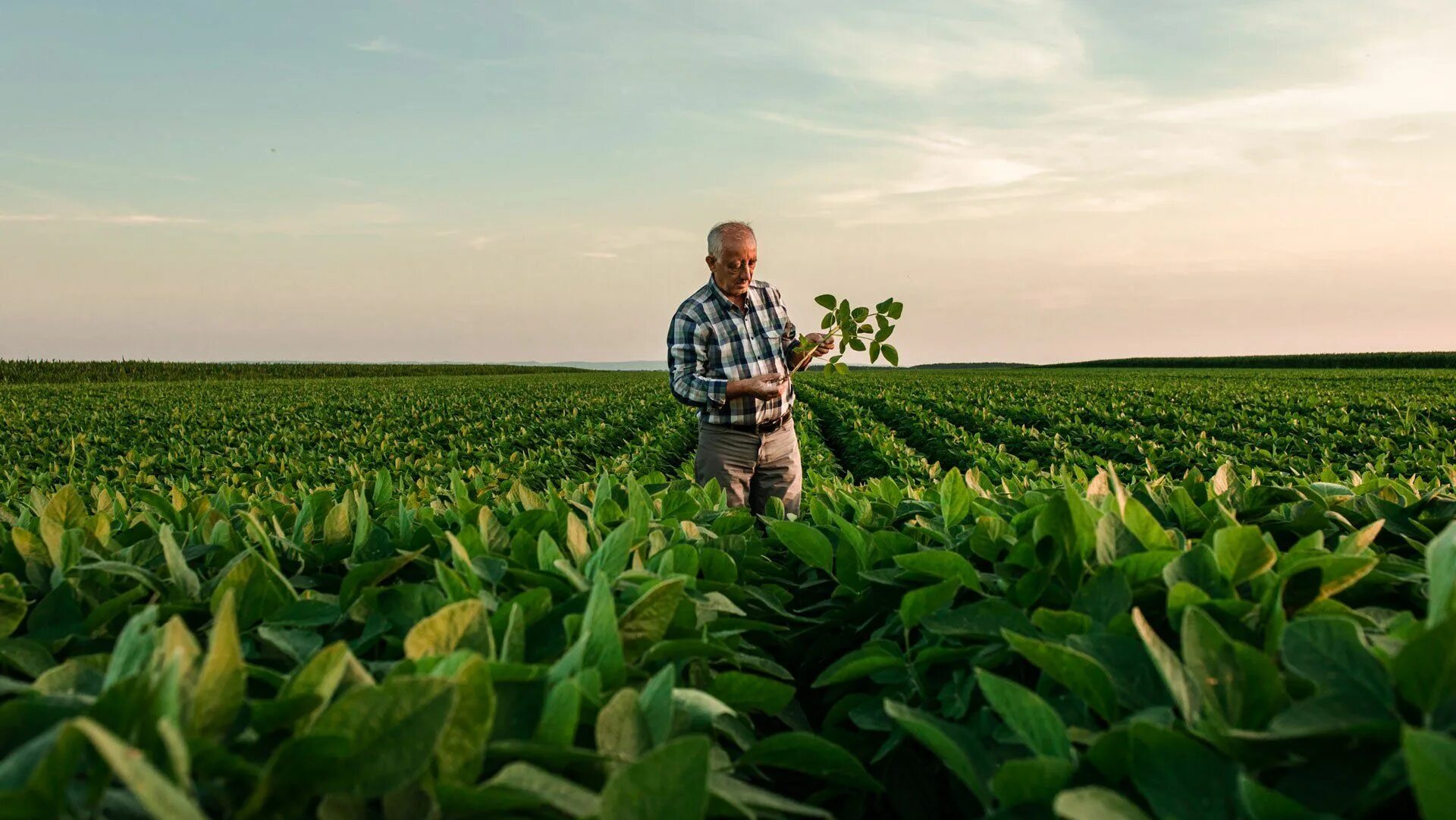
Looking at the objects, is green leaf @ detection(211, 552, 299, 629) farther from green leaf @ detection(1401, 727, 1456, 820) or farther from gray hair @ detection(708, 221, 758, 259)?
gray hair @ detection(708, 221, 758, 259)

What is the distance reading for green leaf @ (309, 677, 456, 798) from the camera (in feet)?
3.04

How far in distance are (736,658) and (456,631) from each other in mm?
524

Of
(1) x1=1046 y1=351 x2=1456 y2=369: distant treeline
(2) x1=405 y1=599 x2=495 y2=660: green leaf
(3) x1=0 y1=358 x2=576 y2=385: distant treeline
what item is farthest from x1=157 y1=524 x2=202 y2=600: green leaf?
(1) x1=1046 y1=351 x2=1456 y2=369: distant treeline

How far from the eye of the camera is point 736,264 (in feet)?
18.4

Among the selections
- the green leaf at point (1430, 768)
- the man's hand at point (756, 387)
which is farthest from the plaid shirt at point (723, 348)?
the green leaf at point (1430, 768)

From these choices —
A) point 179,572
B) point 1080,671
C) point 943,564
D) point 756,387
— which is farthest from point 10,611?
point 756,387

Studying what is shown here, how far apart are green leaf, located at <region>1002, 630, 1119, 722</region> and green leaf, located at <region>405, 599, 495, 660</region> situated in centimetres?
73

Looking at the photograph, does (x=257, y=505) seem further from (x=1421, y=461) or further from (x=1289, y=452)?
(x=1289, y=452)

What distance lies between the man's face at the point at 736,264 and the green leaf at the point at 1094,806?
4849mm

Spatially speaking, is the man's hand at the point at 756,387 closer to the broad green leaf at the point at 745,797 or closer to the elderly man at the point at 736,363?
the elderly man at the point at 736,363

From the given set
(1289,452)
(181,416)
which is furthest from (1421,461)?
(181,416)

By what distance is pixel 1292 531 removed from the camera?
2.24 meters

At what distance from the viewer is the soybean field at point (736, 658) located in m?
0.94

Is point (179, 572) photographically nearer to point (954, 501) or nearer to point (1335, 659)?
point (954, 501)
